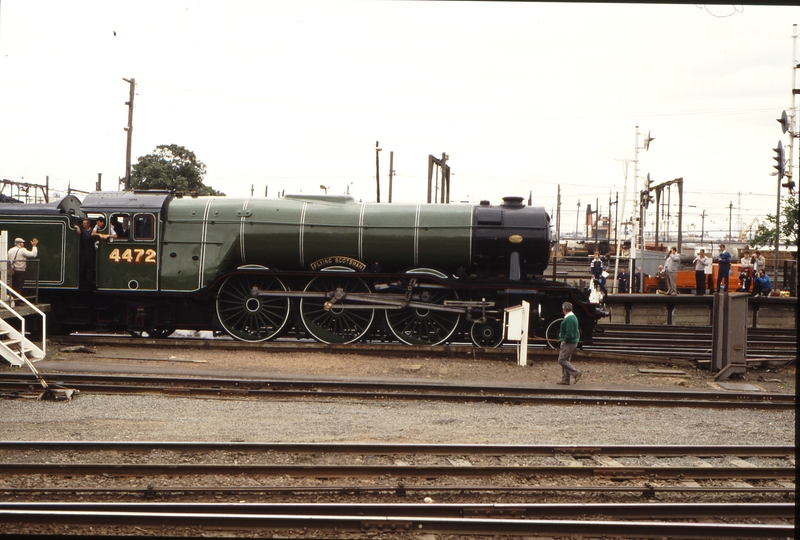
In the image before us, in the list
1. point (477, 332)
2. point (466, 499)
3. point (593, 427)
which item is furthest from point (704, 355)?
point (466, 499)

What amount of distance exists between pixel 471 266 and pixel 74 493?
1030cm

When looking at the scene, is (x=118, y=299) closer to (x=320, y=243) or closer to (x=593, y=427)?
(x=320, y=243)

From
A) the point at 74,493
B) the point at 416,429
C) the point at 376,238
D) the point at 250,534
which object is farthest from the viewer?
the point at 376,238

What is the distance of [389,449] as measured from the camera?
7.58 m

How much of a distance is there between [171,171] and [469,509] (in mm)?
32163

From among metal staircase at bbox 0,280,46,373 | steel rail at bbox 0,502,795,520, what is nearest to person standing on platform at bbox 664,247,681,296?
steel rail at bbox 0,502,795,520

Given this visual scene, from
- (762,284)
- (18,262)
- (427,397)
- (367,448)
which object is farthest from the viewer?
(762,284)

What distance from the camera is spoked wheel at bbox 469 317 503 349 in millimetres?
15070

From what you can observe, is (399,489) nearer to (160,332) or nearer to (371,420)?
(371,420)

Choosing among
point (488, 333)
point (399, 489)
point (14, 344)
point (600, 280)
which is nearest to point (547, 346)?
point (488, 333)

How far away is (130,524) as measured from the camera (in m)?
5.53

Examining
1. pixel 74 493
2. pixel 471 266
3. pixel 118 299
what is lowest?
pixel 74 493

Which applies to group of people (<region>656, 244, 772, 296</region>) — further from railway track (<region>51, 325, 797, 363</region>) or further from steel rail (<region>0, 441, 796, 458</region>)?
steel rail (<region>0, 441, 796, 458</region>)

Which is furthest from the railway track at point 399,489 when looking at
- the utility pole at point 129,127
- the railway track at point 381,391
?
the utility pole at point 129,127
